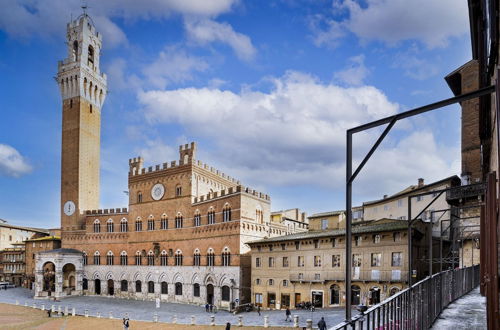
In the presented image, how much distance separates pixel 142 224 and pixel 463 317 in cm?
4283

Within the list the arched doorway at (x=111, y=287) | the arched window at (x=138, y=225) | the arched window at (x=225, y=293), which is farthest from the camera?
the arched doorway at (x=111, y=287)

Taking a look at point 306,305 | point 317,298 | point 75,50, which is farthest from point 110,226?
point 317,298

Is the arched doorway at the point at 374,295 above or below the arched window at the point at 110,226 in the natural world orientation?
below

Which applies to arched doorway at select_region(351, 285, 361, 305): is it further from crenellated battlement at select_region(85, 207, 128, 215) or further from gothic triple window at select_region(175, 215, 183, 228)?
crenellated battlement at select_region(85, 207, 128, 215)

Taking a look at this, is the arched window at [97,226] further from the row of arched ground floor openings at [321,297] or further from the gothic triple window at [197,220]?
the row of arched ground floor openings at [321,297]

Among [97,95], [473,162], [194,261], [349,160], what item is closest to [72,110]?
[97,95]

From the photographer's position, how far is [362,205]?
45.4 m

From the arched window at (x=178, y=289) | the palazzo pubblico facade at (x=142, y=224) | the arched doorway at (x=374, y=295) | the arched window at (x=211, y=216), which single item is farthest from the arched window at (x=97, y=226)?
the arched doorway at (x=374, y=295)

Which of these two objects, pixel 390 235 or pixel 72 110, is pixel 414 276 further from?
pixel 72 110

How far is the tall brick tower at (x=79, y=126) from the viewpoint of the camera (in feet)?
175

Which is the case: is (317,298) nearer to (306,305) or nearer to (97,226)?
(306,305)

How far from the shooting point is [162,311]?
36438 mm

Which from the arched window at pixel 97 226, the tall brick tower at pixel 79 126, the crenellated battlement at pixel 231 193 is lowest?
the arched window at pixel 97 226

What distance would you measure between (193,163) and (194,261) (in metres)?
10.5
